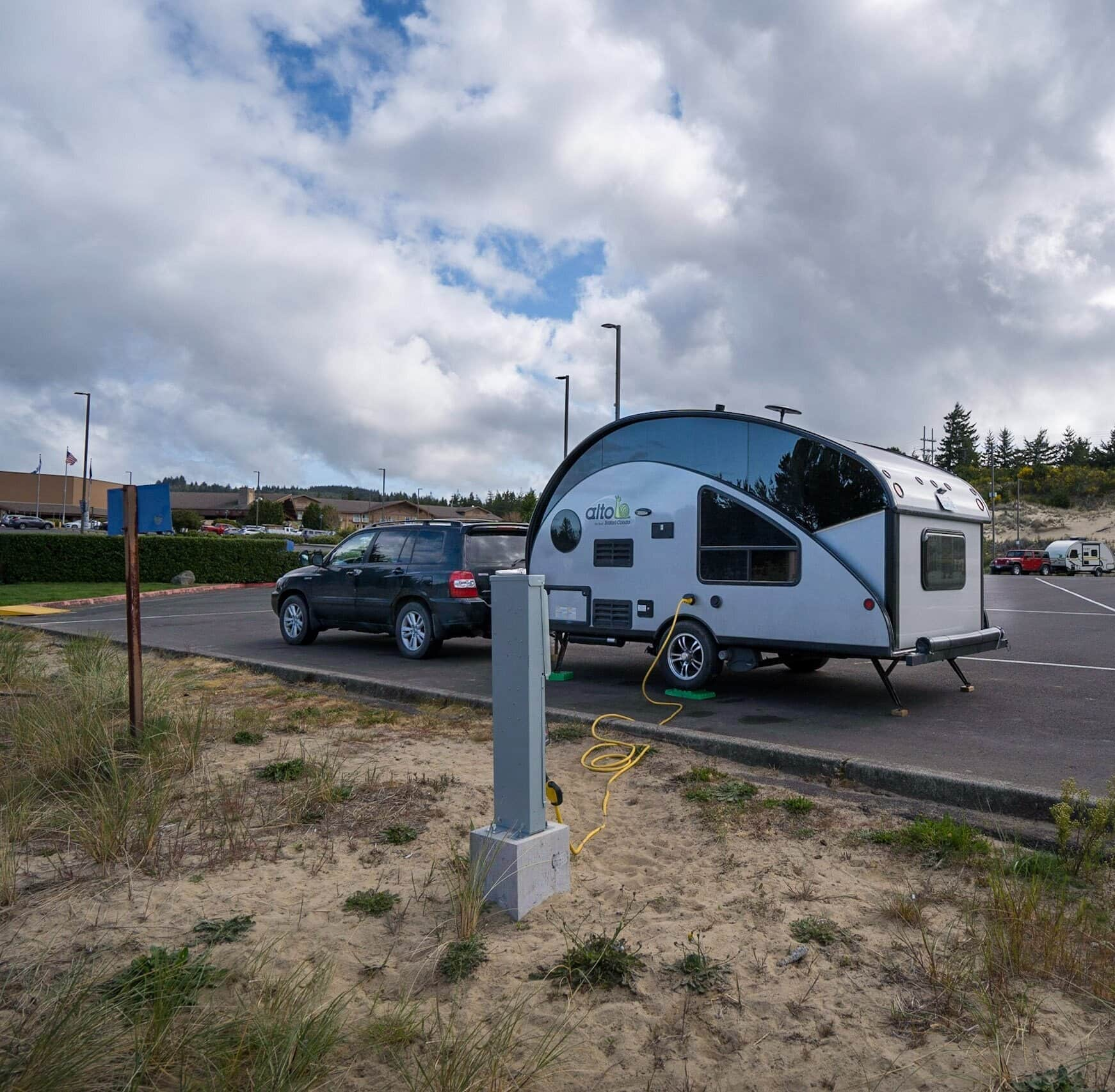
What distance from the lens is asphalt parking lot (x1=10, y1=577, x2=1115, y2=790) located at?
6801 millimetres

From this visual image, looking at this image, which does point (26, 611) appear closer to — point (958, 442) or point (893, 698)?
point (893, 698)

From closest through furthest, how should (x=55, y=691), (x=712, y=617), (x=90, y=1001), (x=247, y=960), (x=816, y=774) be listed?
(x=90, y=1001), (x=247, y=960), (x=816, y=774), (x=55, y=691), (x=712, y=617)

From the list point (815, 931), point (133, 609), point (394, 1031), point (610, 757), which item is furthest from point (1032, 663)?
point (394, 1031)

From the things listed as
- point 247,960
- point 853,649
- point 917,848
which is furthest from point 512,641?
point 853,649

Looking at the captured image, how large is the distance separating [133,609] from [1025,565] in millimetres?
58262

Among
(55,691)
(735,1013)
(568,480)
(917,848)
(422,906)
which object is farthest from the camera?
(568,480)

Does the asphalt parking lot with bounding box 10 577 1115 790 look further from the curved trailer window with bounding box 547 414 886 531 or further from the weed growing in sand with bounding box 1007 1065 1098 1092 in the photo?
the weed growing in sand with bounding box 1007 1065 1098 1092

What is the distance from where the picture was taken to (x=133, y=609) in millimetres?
6555

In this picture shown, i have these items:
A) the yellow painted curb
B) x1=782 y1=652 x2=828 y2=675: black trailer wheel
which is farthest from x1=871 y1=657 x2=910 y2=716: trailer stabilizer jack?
the yellow painted curb

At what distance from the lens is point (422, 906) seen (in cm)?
394

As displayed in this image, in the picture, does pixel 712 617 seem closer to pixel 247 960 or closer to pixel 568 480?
pixel 568 480

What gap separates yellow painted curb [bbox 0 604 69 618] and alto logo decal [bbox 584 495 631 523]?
46.8 ft

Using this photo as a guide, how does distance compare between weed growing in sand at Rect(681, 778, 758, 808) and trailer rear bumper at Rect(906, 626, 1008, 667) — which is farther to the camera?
trailer rear bumper at Rect(906, 626, 1008, 667)

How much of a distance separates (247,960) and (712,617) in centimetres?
623
